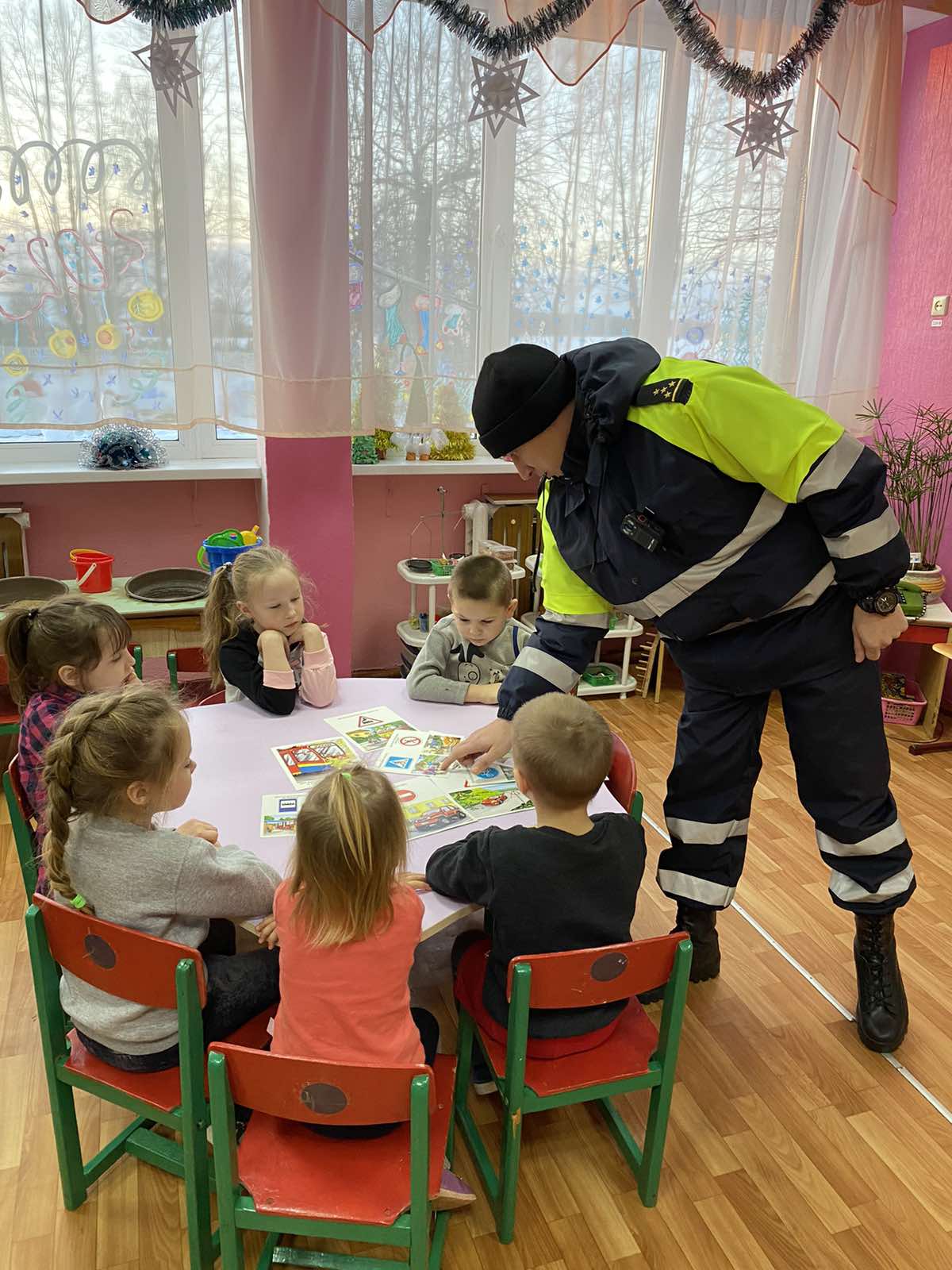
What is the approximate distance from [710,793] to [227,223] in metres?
2.44

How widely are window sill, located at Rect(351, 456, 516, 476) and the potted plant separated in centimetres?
157

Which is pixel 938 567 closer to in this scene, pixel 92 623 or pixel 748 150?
pixel 748 150

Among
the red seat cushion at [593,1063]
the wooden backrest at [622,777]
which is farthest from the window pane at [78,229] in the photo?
the red seat cushion at [593,1063]

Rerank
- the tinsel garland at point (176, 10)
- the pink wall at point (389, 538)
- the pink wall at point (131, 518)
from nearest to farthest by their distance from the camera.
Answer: the tinsel garland at point (176, 10), the pink wall at point (131, 518), the pink wall at point (389, 538)

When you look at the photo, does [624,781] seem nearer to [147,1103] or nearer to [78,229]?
[147,1103]

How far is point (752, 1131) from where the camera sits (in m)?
1.89

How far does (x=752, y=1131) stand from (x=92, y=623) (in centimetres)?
171

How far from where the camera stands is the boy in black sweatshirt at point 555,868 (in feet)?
4.95

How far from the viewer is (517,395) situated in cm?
164

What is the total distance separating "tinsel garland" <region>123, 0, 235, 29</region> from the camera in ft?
9.11

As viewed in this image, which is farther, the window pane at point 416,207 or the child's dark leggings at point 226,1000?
the window pane at point 416,207

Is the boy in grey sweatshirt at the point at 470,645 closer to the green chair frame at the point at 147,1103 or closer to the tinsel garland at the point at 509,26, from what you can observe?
the green chair frame at the point at 147,1103

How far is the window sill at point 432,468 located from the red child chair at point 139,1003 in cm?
247

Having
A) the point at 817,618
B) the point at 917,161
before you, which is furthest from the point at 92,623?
the point at 917,161
